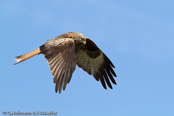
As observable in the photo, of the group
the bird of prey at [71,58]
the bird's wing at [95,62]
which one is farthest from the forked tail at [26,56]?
the bird's wing at [95,62]

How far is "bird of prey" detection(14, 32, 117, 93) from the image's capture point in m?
7.51

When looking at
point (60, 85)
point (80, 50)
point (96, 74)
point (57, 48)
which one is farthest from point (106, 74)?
point (60, 85)

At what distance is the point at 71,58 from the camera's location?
25.9 feet

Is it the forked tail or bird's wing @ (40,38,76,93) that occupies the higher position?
the forked tail

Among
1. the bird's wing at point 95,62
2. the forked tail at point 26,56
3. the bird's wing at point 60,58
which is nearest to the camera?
the bird's wing at point 60,58

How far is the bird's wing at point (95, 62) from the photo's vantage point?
992 cm

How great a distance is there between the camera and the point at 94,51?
10148mm

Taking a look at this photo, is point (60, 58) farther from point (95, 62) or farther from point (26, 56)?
point (95, 62)

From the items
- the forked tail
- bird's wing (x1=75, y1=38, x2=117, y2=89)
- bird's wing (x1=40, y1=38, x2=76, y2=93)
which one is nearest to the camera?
bird's wing (x1=40, y1=38, x2=76, y2=93)

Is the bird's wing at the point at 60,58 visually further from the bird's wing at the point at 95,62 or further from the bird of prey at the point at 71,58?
the bird's wing at the point at 95,62

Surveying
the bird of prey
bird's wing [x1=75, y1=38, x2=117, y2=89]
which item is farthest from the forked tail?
bird's wing [x1=75, y1=38, x2=117, y2=89]

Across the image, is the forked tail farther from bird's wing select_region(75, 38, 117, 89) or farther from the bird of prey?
bird's wing select_region(75, 38, 117, 89)

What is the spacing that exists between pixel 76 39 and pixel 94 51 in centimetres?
129

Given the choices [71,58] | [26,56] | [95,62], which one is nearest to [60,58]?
[71,58]
